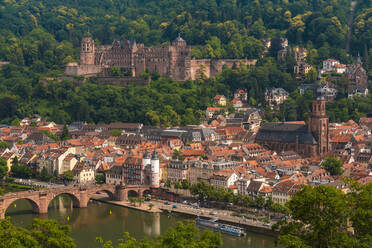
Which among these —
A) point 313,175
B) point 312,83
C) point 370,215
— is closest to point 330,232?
point 370,215

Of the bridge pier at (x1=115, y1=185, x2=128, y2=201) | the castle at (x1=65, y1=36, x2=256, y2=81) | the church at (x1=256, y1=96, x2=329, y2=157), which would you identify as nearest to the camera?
the bridge pier at (x1=115, y1=185, x2=128, y2=201)

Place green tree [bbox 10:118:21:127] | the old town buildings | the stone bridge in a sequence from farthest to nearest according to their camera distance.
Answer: green tree [bbox 10:118:21:127] → the old town buildings → the stone bridge

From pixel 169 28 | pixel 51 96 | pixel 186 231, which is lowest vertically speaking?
pixel 186 231

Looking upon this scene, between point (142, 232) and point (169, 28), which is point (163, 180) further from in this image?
point (169, 28)

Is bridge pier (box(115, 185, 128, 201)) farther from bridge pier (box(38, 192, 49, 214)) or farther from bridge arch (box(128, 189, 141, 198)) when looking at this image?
bridge pier (box(38, 192, 49, 214))

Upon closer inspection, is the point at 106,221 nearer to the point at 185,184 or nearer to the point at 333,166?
the point at 185,184

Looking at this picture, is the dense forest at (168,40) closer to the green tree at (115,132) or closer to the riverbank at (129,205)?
the green tree at (115,132)

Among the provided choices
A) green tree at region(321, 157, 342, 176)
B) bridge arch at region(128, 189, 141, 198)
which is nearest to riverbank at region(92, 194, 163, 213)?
bridge arch at region(128, 189, 141, 198)
